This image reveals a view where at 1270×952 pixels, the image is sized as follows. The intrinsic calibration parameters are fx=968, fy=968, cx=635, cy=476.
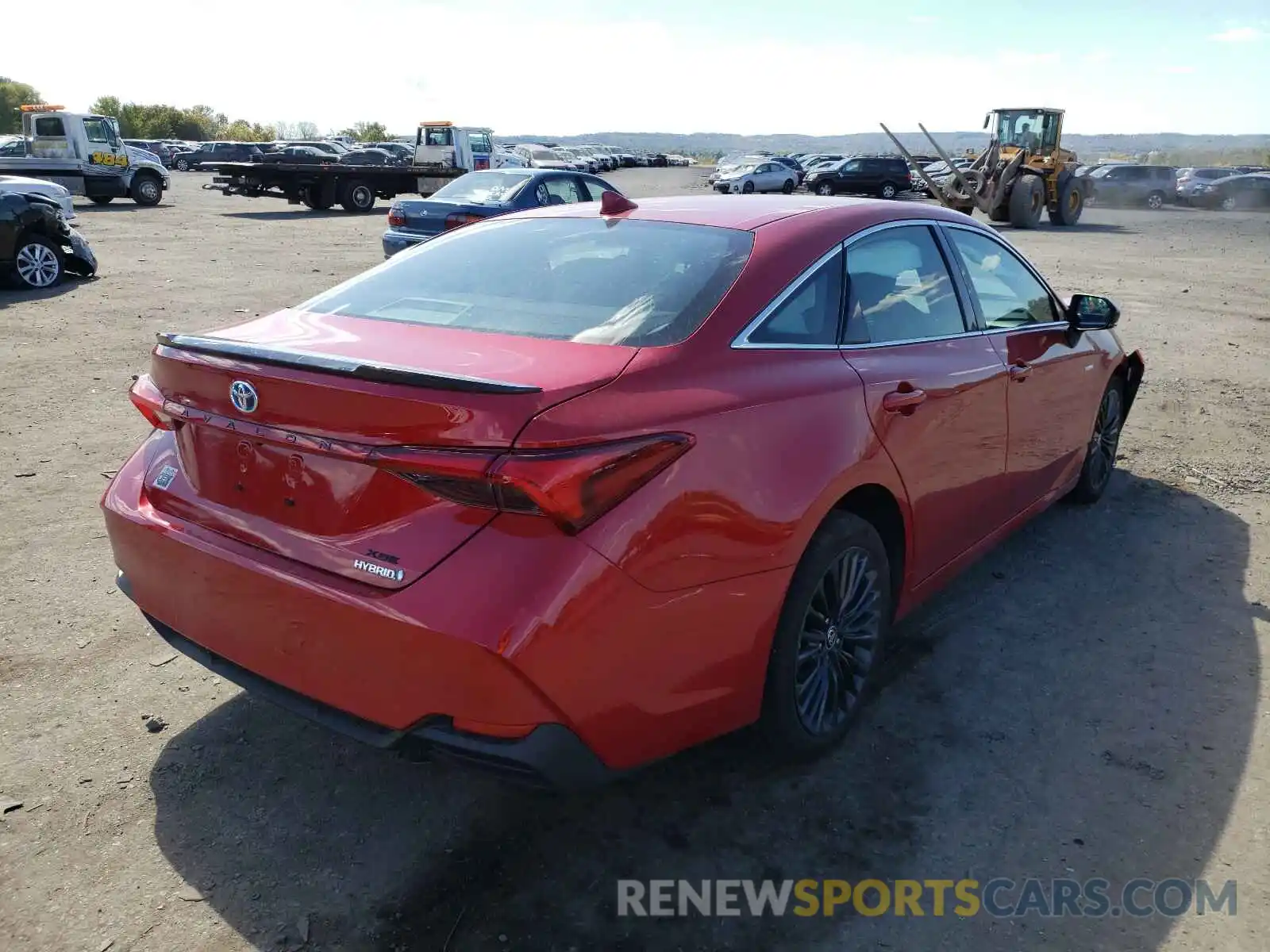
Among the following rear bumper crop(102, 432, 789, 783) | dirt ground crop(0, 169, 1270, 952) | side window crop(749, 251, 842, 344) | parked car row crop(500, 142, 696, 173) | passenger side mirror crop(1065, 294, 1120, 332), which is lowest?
dirt ground crop(0, 169, 1270, 952)

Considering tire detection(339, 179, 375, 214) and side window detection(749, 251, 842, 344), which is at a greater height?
side window detection(749, 251, 842, 344)

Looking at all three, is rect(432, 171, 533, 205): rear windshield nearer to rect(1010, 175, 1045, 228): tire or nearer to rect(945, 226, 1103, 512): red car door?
rect(945, 226, 1103, 512): red car door

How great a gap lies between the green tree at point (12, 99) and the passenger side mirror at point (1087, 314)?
91.9m

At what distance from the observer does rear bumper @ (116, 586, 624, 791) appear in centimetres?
215

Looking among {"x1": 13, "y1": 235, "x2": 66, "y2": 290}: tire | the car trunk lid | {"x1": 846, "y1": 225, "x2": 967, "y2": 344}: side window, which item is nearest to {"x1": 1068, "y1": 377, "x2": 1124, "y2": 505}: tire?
{"x1": 846, "y1": 225, "x2": 967, "y2": 344}: side window

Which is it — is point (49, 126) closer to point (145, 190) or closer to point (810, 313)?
point (145, 190)

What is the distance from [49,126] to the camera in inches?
980

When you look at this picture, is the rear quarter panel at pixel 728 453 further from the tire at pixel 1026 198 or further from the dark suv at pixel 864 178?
the dark suv at pixel 864 178

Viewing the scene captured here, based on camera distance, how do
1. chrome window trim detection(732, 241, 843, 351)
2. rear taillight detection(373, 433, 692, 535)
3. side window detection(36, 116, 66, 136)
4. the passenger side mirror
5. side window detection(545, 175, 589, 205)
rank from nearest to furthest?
rear taillight detection(373, 433, 692, 535)
chrome window trim detection(732, 241, 843, 351)
the passenger side mirror
side window detection(545, 175, 589, 205)
side window detection(36, 116, 66, 136)

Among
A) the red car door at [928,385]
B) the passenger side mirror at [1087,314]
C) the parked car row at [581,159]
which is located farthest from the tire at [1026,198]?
the red car door at [928,385]

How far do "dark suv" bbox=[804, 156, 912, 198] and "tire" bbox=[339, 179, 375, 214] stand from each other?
1765 cm

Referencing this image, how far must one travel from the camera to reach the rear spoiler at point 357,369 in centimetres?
217

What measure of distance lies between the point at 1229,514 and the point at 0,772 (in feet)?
18.7

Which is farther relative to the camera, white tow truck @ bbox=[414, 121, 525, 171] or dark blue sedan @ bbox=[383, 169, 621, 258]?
white tow truck @ bbox=[414, 121, 525, 171]
